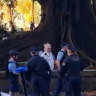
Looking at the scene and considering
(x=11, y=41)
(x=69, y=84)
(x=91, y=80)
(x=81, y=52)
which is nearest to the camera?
(x=69, y=84)

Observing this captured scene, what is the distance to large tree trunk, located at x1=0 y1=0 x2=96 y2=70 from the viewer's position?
21.3 meters

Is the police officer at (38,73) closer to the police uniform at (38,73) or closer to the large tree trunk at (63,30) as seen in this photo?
the police uniform at (38,73)

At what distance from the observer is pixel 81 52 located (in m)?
20.8

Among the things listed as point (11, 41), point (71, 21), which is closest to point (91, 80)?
point (71, 21)

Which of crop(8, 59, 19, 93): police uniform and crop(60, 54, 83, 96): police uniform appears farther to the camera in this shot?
crop(8, 59, 19, 93): police uniform

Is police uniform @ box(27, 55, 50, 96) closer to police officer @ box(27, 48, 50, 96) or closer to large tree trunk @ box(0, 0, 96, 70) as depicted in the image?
police officer @ box(27, 48, 50, 96)

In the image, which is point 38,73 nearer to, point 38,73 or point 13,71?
point 38,73

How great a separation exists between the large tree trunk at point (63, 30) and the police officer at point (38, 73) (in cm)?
673

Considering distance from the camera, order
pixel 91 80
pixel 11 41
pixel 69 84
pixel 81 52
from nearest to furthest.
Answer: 1. pixel 69 84
2. pixel 91 80
3. pixel 81 52
4. pixel 11 41

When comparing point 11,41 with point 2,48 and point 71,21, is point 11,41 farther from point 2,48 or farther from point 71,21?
point 71,21

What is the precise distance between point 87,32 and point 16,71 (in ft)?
23.3

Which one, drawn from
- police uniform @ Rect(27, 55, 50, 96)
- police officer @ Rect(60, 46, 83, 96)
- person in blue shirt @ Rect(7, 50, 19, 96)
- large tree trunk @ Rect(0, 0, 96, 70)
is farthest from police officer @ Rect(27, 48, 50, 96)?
large tree trunk @ Rect(0, 0, 96, 70)

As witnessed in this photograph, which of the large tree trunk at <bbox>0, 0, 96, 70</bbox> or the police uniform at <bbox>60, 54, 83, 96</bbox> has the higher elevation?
the large tree trunk at <bbox>0, 0, 96, 70</bbox>

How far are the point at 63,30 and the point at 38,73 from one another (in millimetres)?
7136
